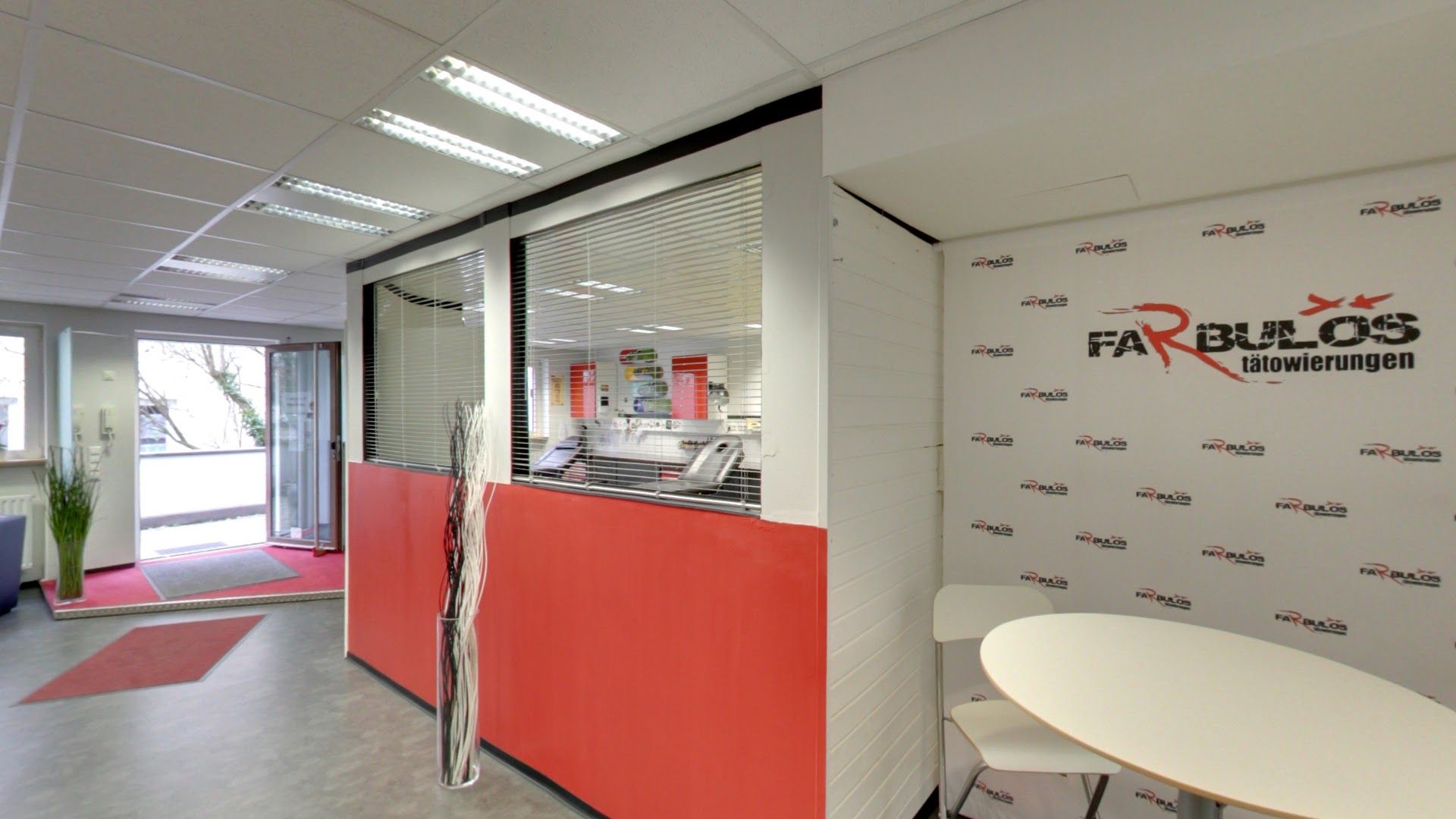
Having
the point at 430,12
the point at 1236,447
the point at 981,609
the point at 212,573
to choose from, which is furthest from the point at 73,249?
the point at 1236,447

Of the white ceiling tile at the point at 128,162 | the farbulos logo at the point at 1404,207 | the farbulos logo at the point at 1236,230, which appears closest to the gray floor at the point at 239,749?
the white ceiling tile at the point at 128,162

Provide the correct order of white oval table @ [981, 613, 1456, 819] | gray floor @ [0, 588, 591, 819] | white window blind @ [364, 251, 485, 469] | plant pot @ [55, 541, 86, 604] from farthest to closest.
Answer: plant pot @ [55, 541, 86, 604] → white window blind @ [364, 251, 485, 469] → gray floor @ [0, 588, 591, 819] → white oval table @ [981, 613, 1456, 819]

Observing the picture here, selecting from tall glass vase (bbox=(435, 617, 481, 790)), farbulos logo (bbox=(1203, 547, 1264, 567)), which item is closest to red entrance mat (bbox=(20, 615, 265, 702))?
tall glass vase (bbox=(435, 617, 481, 790))

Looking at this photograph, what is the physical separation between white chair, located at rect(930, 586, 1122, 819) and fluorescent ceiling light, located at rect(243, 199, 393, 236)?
3.58 metres

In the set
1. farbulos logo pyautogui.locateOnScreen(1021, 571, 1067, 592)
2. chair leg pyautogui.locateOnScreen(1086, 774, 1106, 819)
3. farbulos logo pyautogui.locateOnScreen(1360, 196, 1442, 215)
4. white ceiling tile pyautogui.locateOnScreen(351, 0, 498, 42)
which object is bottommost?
chair leg pyautogui.locateOnScreen(1086, 774, 1106, 819)

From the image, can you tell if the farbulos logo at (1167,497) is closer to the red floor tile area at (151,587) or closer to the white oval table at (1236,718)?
the white oval table at (1236,718)

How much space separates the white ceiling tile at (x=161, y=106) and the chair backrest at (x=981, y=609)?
2948mm

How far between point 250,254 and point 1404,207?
18.7ft

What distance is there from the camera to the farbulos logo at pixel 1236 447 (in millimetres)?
2146

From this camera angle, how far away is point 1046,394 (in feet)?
8.41

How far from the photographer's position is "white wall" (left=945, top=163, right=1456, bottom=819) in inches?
75.3

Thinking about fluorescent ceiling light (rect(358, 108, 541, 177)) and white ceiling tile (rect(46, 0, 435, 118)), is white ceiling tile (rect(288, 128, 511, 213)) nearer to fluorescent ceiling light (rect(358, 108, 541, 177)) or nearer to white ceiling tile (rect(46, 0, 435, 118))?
fluorescent ceiling light (rect(358, 108, 541, 177))

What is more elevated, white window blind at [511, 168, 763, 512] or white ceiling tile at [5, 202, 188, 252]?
white ceiling tile at [5, 202, 188, 252]

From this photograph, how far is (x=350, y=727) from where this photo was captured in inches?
137
